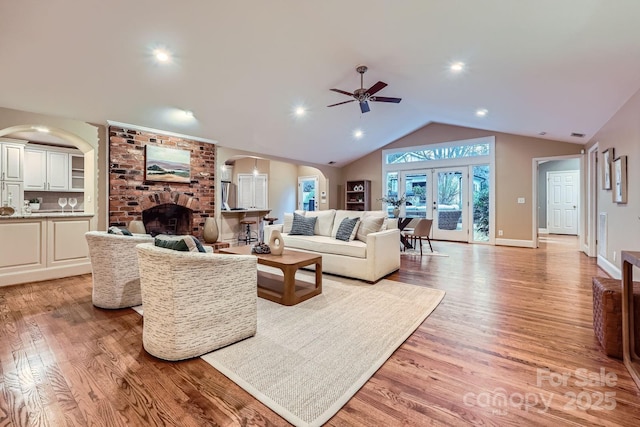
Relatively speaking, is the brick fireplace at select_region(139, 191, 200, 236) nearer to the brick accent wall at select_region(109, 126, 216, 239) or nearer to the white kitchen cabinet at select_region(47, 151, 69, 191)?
the brick accent wall at select_region(109, 126, 216, 239)

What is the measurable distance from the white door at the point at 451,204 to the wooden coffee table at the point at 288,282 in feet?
18.4

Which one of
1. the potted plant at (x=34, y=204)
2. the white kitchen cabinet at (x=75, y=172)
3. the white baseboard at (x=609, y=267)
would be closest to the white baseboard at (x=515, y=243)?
the white baseboard at (x=609, y=267)

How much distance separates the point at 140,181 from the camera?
474 cm

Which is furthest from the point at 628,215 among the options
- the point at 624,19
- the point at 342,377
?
the point at 342,377

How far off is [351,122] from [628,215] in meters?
4.75

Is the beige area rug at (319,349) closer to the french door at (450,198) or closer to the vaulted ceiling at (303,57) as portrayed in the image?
the vaulted ceiling at (303,57)

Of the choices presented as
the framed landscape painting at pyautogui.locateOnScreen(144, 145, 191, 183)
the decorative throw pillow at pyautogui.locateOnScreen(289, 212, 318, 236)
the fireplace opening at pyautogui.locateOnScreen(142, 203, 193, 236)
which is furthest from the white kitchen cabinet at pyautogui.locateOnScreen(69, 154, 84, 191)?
the decorative throw pillow at pyautogui.locateOnScreen(289, 212, 318, 236)

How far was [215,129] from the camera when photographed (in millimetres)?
5305

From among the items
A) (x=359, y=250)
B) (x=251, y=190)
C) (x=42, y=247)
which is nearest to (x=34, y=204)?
(x=42, y=247)

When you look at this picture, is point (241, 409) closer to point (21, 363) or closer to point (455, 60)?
point (21, 363)

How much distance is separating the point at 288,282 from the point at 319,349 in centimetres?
96

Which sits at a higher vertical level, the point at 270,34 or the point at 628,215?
the point at 270,34

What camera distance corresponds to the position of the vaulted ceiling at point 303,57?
8.11 feet

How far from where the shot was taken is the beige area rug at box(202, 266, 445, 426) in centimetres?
151
